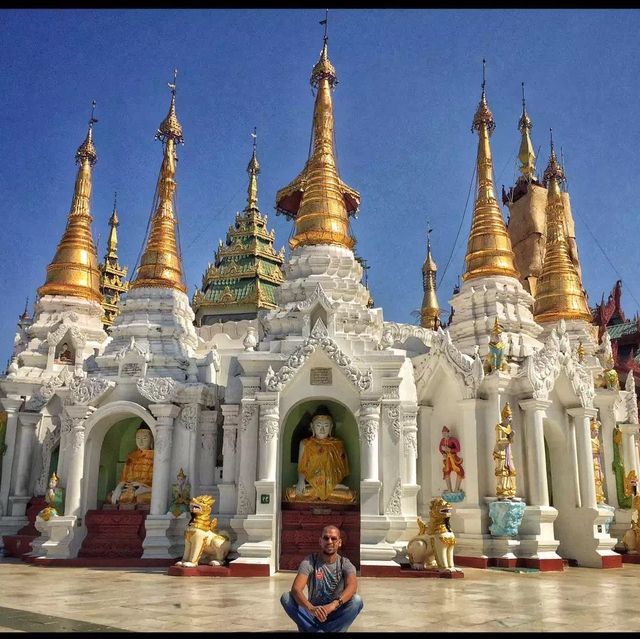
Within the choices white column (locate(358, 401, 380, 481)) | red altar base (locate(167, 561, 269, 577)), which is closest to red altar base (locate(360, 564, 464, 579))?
white column (locate(358, 401, 380, 481))

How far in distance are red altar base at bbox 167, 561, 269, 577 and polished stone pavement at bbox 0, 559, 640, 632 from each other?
0.29 m

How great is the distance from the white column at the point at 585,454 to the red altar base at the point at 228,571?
8.78 metres

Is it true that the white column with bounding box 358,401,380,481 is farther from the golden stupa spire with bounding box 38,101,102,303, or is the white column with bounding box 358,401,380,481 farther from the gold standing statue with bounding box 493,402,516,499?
the golden stupa spire with bounding box 38,101,102,303

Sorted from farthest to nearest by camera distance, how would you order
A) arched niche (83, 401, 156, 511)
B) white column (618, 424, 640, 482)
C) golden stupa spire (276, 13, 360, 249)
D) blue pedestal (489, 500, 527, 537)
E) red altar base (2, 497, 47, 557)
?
white column (618, 424, 640, 482) < golden stupa spire (276, 13, 360, 249) < red altar base (2, 497, 47, 557) < arched niche (83, 401, 156, 511) < blue pedestal (489, 500, 527, 537)

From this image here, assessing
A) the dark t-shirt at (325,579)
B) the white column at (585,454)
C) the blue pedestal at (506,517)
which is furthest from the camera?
the white column at (585,454)

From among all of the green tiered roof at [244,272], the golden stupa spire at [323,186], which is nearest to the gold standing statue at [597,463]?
the golden stupa spire at [323,186]

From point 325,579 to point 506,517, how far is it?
11.7 metres

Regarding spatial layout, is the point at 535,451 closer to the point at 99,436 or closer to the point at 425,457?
the point at 425,457

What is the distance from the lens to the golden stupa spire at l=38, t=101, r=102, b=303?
26016 millimetres

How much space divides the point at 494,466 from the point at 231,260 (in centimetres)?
2394

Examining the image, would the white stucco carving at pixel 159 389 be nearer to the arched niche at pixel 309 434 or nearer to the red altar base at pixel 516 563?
the arched niche at pixel 309 434

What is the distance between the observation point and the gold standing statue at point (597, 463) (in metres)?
20.5

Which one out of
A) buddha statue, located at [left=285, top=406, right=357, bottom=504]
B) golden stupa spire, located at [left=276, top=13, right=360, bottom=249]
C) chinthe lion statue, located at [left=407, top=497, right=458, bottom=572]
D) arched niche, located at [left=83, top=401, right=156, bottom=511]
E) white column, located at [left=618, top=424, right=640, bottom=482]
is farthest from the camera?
white column, located at [left=618, top=424, right=640, bottom=482]
